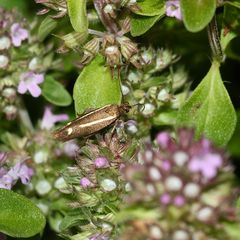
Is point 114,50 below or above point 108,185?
above

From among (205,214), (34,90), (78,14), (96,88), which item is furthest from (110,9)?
(205,214)

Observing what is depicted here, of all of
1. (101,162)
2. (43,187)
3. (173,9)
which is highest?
(173,9)

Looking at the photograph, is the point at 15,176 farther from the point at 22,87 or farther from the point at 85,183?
the point at 85,183

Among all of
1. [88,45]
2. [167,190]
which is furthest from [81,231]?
[167,190]

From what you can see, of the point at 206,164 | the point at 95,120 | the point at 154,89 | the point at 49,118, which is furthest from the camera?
the point at 49,118

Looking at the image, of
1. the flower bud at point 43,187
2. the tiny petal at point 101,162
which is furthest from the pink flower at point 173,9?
the flower bud at point 43,187

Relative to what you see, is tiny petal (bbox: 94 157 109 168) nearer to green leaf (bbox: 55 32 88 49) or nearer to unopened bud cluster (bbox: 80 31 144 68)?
unopened bud cluster (bbox: 80 31 144 68)

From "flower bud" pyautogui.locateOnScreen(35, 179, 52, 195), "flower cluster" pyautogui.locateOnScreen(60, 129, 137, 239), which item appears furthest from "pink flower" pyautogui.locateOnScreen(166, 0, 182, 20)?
"flower bud" pyautogui.locateOnScreen(35, 179, 52, 195)

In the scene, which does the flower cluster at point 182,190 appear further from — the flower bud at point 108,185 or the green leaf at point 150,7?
the green leaf at point 150,7
